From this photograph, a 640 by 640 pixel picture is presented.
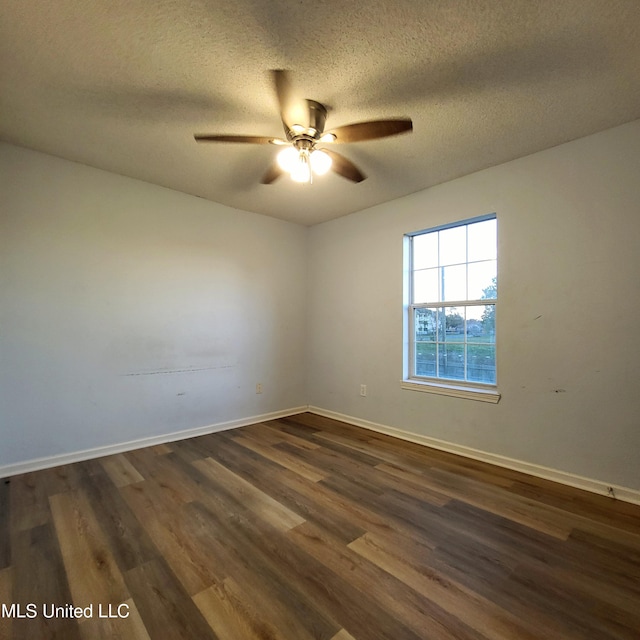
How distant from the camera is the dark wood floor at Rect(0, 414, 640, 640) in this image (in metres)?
1.27

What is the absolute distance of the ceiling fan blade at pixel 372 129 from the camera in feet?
5.74

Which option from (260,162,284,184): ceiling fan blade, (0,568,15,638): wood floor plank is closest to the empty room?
(0,568,15,638): wood floor plank

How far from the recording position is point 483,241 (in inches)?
118

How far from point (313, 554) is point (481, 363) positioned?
2.11 m

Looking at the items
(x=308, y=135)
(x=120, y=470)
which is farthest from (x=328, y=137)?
(x=120, y=470)

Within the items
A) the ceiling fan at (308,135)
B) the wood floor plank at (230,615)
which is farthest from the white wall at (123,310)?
the wood floor plank at (230,615)

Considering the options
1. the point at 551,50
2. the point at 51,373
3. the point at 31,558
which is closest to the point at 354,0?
the point at 551,50

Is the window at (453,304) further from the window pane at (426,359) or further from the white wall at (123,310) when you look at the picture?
the white wall at (123,310)

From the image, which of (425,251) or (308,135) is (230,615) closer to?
(308,135)

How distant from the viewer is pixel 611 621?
4.19 feet

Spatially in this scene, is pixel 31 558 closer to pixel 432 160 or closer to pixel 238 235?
pixel 238 235

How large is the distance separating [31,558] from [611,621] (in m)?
2.50

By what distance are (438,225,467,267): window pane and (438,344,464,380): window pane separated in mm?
809

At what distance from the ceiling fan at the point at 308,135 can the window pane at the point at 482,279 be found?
1.47 metres
